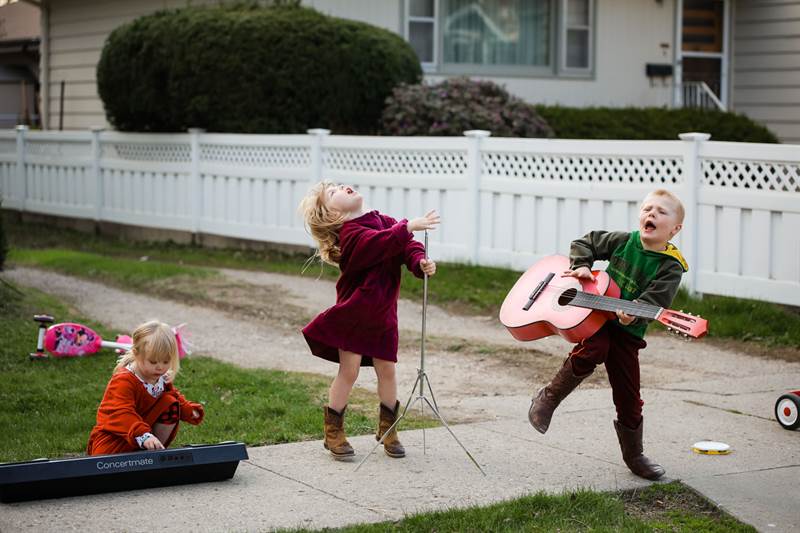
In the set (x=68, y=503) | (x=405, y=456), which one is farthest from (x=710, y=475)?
(x=68, y=503)

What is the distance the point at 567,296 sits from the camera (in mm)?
5328

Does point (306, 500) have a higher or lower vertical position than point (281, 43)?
lower

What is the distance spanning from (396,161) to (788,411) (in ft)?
22.4

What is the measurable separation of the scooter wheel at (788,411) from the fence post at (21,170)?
589 inches

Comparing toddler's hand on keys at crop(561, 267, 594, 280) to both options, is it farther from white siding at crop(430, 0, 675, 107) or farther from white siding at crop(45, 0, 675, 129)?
white siding at crop(430, 0, 675, 107)

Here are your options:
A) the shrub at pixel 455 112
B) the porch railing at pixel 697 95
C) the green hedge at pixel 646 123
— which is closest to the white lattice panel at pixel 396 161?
the shrub at pixel 455 112

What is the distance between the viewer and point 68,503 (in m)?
4.79

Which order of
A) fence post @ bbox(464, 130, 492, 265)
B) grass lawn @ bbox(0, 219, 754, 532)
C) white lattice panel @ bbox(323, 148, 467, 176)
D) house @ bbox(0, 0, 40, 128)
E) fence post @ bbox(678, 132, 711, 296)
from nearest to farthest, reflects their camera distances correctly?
grass lawn @ bbox(0, 219, 754, 532) → fence post @ bbox(678, 132, 711, 296) → fence post @ bbox(464, 130, 492, 265) → white lattice panel @ bbox(323, 148, 467, 176) → house @ bbox(0, 0, 40, 128)

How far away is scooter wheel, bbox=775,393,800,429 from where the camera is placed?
614cm

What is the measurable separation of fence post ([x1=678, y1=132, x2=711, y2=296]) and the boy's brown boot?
507cm

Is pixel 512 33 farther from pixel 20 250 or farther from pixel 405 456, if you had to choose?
pixel 405 456

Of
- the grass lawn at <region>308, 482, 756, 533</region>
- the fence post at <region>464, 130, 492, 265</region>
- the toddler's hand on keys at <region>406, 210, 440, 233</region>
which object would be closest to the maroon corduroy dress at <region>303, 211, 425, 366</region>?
the toddler's hand on keys at <region>406, 210, 440, 233</region>

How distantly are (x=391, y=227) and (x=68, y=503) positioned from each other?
1.85 metres

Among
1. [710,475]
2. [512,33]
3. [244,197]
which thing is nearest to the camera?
[710,475]
